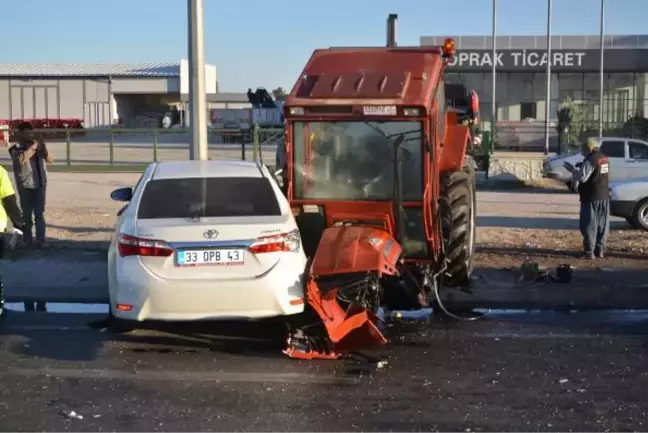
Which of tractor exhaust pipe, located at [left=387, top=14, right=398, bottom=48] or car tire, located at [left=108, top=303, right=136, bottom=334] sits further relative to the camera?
tractor exhaust pipe, located at [left=387, top=14, right=398, bottom=48]

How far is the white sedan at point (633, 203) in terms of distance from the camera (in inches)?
570

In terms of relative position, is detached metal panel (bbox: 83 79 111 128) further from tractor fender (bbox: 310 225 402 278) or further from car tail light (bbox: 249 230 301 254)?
car tail light (bbox: 249 230 301 254)

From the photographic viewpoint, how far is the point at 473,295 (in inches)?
389

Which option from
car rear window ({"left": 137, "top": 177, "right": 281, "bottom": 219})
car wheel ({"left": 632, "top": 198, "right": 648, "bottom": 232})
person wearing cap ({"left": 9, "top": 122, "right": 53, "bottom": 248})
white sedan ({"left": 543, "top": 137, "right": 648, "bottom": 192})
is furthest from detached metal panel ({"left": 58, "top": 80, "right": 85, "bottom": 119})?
car rear window ({"left": 137, "top": 177, "right": 281, "bottom": 219})

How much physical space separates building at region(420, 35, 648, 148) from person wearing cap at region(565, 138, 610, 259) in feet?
112

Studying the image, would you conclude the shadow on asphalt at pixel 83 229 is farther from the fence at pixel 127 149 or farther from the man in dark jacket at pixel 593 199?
the fence at pixel 127 149

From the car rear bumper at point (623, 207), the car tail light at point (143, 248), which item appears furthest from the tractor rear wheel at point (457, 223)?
the car rear bumper at point (623, 207)

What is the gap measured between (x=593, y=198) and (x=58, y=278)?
7021 millimetres

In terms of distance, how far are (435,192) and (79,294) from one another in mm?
4278

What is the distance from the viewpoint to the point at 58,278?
10711mm

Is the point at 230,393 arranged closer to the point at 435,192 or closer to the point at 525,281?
the point at 435,192

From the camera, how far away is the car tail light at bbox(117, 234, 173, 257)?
718cm

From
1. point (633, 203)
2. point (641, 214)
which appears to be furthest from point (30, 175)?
point (641, 214)

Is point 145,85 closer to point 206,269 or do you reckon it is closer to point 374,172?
point 374,172
